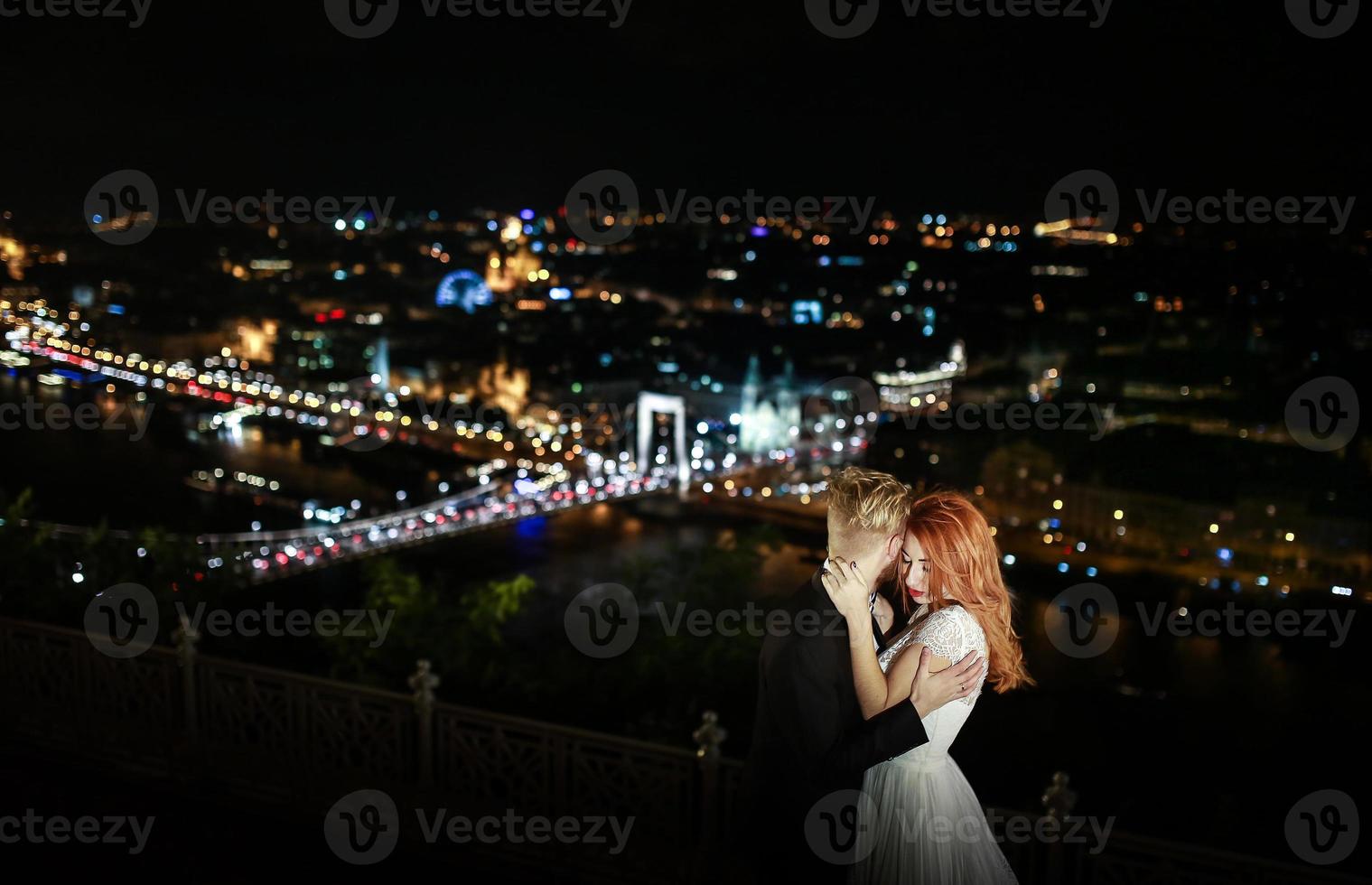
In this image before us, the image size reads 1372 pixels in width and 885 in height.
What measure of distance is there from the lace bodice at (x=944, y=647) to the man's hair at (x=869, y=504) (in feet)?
0.41

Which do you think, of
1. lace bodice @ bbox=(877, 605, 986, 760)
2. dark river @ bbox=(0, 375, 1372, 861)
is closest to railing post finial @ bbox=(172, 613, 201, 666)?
dark river @ bbox=(0, 375, 1372, 861)

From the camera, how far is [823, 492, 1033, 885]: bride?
1249 millimetres

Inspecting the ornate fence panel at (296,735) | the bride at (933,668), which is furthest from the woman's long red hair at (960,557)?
the ornate fence panel at (296,735)

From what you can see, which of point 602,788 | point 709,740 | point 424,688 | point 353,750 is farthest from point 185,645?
point 709,740

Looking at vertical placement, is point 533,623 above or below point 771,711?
below

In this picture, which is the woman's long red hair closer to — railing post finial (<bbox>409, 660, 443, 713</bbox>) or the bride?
the bride

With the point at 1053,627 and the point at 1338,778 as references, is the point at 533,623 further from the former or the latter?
the point at 1338,778

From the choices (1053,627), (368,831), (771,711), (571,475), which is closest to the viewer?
(771,711)

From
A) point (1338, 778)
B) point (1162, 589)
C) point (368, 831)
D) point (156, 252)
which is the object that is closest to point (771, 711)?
point (368, 831)

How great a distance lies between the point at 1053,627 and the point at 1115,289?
38.5 feet

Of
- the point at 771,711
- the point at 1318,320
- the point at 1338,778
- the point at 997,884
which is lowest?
the point at 1338,778

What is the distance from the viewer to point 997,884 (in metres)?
1.48

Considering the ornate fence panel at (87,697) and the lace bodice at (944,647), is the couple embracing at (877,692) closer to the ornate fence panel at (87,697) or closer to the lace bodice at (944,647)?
the lace bodice at (944,647)

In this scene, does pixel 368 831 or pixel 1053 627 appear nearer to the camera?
pixel 368 831
